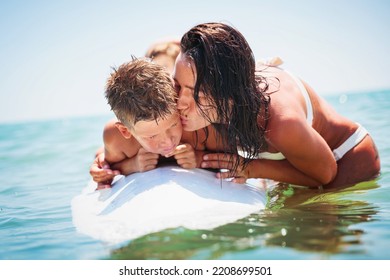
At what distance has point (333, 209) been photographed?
8.75 feet

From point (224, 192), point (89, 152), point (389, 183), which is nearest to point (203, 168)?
point (224, 192)

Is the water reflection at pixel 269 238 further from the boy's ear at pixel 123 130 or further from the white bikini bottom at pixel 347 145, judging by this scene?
the boy's ear at pixel 123 130

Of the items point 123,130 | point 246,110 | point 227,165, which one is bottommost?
point 227,165

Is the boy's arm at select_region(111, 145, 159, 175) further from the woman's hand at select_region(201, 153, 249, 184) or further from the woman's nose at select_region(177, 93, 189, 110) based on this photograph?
the woman's nose at select_region(177, 93, 189, 110)

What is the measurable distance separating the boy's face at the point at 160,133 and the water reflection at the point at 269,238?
2.19ft

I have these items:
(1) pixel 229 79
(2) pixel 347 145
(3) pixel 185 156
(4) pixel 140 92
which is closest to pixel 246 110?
(1) pixel 229 79

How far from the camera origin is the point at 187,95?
2.69 meters

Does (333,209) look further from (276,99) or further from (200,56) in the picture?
(200,56)

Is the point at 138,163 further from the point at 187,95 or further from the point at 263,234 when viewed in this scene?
the point at 263,234

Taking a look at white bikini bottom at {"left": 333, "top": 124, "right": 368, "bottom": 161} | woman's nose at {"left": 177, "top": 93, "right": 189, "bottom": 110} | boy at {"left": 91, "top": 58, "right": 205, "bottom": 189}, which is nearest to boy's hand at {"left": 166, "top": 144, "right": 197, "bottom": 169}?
boy at {"left": 91, "top": 58, "right": 205, "bottom": 189}

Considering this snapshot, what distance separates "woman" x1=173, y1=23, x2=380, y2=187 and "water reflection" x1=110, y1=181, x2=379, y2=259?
0.41 meters

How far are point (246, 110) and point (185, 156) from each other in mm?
525
